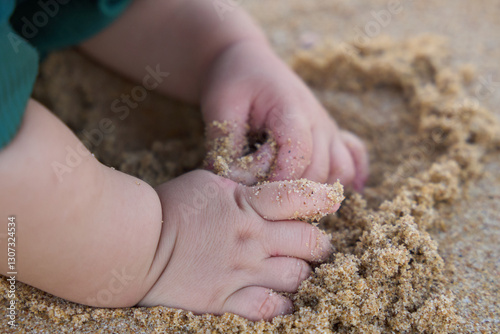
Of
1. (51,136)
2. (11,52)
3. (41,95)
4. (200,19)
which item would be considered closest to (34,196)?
(51,136)

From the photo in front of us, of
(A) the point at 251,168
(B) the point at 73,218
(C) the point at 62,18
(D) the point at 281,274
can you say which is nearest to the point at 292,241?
(D) the point at 281,274

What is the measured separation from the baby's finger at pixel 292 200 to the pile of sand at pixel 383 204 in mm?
86

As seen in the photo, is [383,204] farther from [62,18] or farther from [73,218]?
[62,18]

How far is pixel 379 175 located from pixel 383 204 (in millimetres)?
233

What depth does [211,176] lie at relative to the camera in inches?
30.7

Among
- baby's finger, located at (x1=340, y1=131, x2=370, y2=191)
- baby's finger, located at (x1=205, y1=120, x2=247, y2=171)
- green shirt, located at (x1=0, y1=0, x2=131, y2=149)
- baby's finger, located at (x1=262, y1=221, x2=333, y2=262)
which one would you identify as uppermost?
green shirt, located at (x1=0, y1=0, x2=131, y2=149)

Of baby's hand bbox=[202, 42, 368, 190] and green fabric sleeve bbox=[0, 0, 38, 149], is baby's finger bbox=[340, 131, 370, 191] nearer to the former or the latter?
baby's hand bbox=[202, 42, 368, 190]

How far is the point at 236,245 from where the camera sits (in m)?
0.74

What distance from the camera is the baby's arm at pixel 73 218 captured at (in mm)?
601

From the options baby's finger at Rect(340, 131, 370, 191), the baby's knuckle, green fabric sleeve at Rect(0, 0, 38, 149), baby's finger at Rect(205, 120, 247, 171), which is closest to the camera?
green fabric sleeve at Rect(0, 0, 38, 149)

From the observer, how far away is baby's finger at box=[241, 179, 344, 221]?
73 centimetres

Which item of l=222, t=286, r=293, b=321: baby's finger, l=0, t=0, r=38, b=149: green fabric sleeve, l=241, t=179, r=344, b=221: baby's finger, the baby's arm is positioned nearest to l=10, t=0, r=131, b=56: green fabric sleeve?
l=0, t=0, r=38, b=149: green fabric sleeve

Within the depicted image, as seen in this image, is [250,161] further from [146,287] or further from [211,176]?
[146,287]

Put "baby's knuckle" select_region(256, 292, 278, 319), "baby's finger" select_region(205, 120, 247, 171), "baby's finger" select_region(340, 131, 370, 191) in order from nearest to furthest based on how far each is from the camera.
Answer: "baby's knuckle" select_region(256, 292, 278, 319)
"baby's finger" select_region(205, 120, 247, 171)
"baby's finger" select_region(340, 131, 370, 191)
